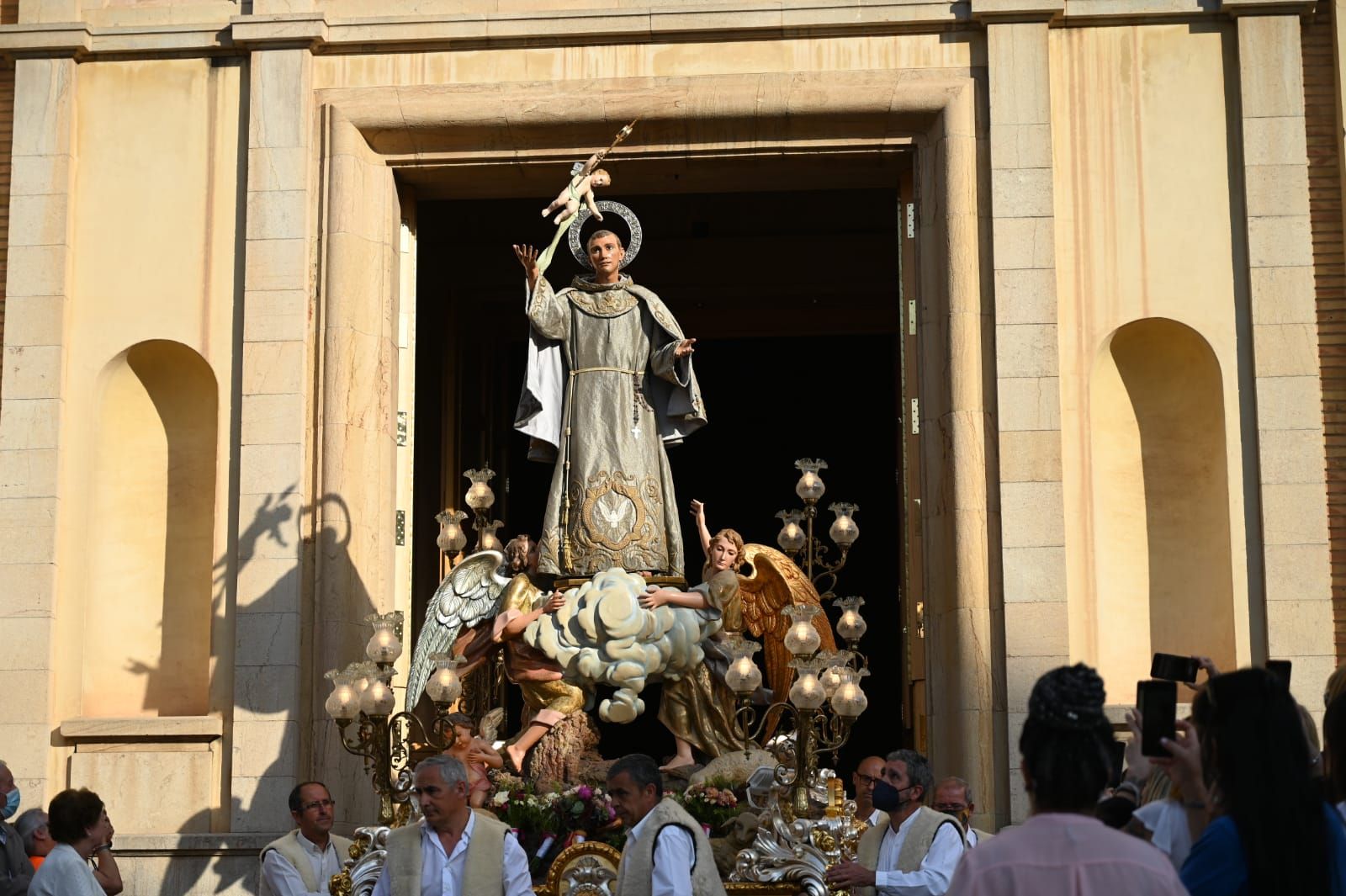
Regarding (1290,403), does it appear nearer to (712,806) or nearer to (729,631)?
(729,631)

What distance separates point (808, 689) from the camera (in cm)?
1081

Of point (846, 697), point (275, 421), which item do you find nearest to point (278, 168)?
point (275, 421)

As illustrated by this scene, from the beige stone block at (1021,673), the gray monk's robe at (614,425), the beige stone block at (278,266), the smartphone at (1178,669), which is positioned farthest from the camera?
the beige stone block at (278,266)

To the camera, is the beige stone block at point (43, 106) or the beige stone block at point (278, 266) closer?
the beige stone block at point (278, 266)

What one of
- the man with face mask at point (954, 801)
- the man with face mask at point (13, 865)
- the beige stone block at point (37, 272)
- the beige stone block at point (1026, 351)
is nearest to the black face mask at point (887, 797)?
the man with face mask at point (954, 801)

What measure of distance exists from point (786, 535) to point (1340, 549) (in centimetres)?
327

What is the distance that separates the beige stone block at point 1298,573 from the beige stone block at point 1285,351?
860mm

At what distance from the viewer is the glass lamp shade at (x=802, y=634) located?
35.9ft

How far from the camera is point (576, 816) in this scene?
10875 millimetres

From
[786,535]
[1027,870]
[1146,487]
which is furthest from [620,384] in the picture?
[1027,870]

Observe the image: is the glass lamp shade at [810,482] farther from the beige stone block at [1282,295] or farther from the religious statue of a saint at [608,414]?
the beige stone block at [1282,295]

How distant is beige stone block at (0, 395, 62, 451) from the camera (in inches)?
510

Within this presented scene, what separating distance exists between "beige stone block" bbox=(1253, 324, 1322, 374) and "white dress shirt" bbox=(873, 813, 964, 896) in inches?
191

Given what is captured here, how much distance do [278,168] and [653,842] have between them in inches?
262
